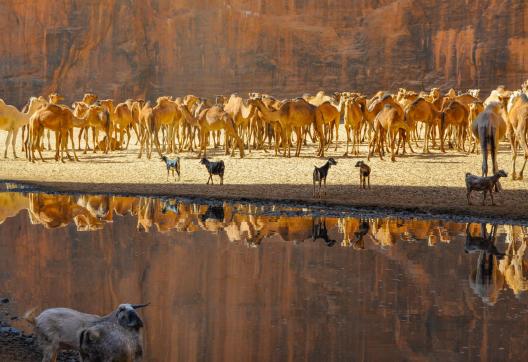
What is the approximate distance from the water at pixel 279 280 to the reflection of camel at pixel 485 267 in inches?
1.1

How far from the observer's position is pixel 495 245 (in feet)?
46.5

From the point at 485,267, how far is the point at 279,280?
2952 millimetres

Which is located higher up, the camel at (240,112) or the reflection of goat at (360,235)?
the camel at (240,112)

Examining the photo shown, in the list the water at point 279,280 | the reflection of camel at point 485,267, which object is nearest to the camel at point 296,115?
the water at point 279,280

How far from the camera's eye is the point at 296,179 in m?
22.3

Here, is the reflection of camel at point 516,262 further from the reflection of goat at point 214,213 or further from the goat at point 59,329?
the goat at point 59,329

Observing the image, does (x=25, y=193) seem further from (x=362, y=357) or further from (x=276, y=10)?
(x=276, y=10)

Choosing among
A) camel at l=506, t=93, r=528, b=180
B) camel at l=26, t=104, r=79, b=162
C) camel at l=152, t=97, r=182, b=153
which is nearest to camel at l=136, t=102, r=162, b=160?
camel at l=152, t=97, r=182, b=153

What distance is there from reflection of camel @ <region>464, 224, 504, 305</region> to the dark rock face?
39.8 m

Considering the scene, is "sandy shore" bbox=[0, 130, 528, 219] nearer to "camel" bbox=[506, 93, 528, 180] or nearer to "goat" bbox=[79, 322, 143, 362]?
"camel" bbox=[506, 93, 528, 180]

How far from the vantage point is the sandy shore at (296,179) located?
60.3ft

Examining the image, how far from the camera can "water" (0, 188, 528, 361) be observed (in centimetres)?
923

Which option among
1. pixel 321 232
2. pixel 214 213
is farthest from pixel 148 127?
pixel 321 232

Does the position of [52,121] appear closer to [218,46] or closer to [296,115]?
[296,115]
